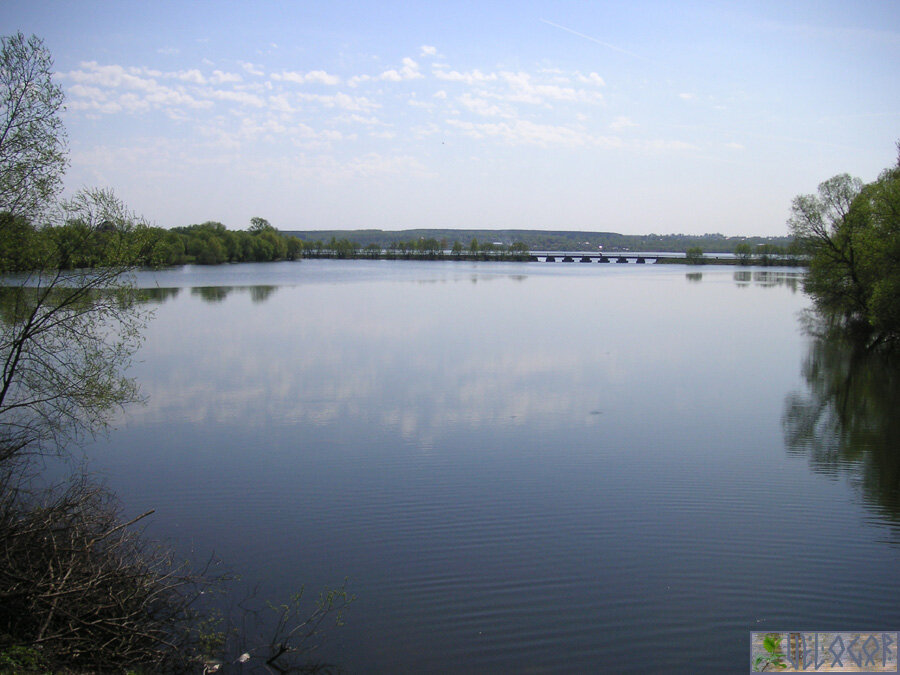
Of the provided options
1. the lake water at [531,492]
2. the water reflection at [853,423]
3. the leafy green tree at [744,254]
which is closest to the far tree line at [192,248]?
the leafy green tree at [744,254]

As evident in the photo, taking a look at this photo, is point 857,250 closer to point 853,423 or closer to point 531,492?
point 853,423

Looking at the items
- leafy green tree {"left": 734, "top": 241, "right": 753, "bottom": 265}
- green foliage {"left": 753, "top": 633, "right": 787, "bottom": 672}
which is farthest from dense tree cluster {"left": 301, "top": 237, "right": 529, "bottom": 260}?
green foliage {"left": 753, "top": 633, "right": 787, "bottom": 672}

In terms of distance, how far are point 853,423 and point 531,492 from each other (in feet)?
34.1

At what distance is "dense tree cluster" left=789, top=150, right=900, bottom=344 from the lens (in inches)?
995

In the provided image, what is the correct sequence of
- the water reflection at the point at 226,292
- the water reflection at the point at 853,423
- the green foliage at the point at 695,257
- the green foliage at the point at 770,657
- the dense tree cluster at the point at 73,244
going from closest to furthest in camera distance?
1. the green foliage at the point at 770,657
2. the dense tree cluster at the point at 73,244
3. the water reflection at the point at 853,423
4. the water reflection at the point at 226,292
5. the green foliage at the point at 695,257

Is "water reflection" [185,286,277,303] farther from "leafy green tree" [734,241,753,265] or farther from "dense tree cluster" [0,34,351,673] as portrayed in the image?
"leafy green tree" [734,241,753,265]

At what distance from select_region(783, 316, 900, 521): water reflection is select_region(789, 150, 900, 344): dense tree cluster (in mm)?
2977

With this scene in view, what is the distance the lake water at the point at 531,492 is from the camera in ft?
24.7

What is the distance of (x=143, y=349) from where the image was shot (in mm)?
24688

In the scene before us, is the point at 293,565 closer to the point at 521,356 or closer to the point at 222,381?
the point at 222,381

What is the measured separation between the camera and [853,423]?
16.5 m

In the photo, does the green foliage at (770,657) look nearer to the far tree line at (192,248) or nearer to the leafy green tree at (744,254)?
the far tree line at (192,248)

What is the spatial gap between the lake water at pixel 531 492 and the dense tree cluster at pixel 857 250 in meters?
3.79

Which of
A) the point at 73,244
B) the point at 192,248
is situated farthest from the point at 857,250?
the point at 192,248
